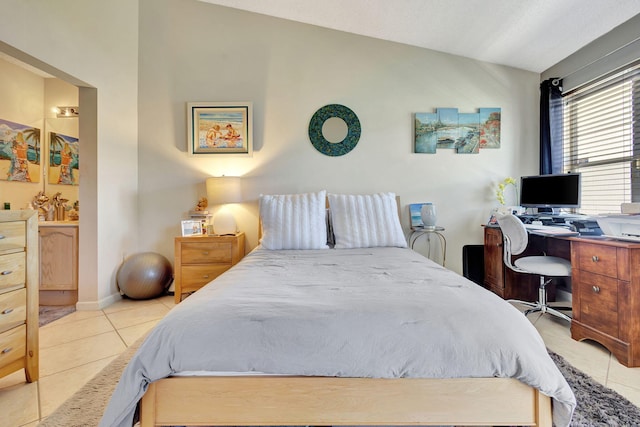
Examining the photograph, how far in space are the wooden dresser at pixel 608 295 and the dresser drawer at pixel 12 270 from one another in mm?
3302

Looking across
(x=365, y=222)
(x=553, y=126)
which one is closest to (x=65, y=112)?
(x=365, y=222)

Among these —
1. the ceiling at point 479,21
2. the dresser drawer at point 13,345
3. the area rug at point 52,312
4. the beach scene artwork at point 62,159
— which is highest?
the ceiling at point 479,21

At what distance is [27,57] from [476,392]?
3.25 m

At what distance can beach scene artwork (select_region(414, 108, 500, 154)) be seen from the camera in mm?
3068

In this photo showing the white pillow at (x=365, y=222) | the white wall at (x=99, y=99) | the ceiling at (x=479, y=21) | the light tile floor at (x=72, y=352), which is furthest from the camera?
the white pillow at (x=365, y=222)

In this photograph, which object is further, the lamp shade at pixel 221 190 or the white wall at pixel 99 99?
the lamp shade at pixel 221 190

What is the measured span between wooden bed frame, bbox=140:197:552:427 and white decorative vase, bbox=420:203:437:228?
208 centimetres

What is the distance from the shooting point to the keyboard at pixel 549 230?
2152 mm

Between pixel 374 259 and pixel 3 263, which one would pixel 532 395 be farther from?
pixel 3 263

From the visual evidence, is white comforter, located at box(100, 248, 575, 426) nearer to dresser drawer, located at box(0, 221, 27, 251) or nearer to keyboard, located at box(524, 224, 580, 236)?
dresser drawer, located at box(0, 221, 27, 251)

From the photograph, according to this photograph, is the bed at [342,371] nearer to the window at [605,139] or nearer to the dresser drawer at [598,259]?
the dresser drawer at [598,259]

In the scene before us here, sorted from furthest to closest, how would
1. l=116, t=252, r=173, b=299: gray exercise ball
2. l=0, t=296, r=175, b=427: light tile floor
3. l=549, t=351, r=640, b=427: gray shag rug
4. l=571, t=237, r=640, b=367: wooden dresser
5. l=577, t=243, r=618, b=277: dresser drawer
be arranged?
→ l=116, t=252, r=173, b=299: gray exercise ball, l=577, t=243, r=618, b=277: dresser drawer, l=571, t=237, r=640, b=367: wooden dresser, l=0, t=296, r=175, b=427: light tile floor, l=549, t=351, r=640, b=427: gray shag rug

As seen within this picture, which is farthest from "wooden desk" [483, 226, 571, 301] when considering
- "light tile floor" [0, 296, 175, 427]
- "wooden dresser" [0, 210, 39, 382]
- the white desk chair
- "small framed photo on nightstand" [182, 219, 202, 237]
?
"wooden dresser" [0, 210, 39, 382]

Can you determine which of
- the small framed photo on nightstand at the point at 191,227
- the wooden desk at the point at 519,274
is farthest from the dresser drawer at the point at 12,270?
the wooden desk at the point at 519,274
